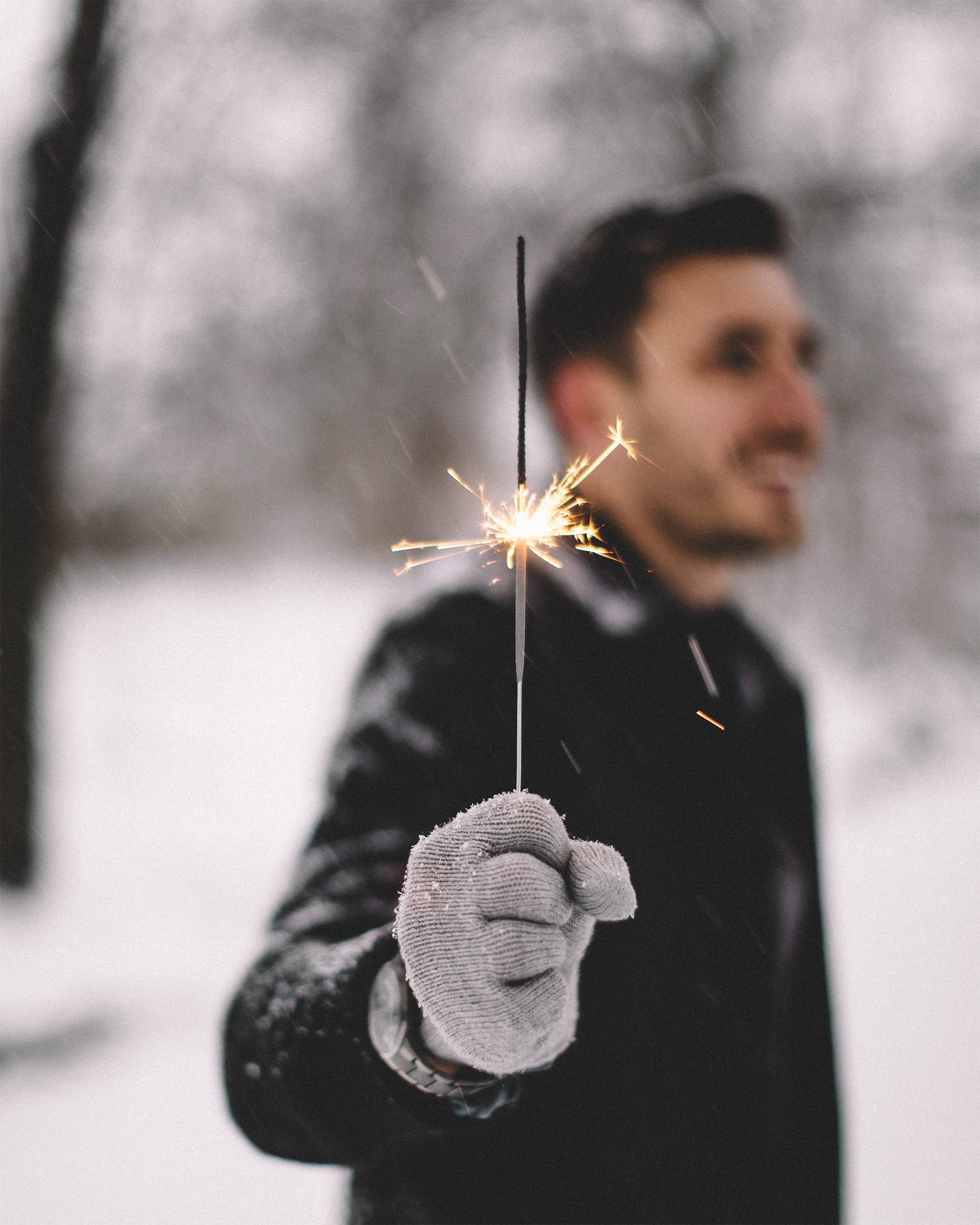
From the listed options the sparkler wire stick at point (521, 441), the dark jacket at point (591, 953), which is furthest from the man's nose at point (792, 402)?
the sparkler wire stick at point (521, 441)

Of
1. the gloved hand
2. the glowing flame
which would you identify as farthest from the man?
the glowing flame

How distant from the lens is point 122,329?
12.4 feet

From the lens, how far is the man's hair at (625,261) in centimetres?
133

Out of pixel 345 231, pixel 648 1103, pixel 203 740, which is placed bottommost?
pixel 648 1103

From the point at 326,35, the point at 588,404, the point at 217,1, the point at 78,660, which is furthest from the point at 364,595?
the point at 588,404

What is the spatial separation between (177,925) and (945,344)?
601 cm

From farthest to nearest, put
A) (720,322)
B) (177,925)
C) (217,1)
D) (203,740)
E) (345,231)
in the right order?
(203,740), (345,231), (177,925), (217,1), (720,322)

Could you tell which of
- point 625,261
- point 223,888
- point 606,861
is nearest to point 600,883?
point 606,861

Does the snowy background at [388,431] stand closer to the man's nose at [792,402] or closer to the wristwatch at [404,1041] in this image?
the man's nose at [792,402]

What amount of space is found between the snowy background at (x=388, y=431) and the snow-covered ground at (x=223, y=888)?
20 mm

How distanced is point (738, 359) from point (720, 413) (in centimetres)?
12

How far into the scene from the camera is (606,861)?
2.32 feet

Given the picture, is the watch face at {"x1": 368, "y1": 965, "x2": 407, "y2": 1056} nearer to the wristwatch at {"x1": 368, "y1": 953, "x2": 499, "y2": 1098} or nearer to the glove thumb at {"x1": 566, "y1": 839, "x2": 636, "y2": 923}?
the wristwatch at {"x1": 368, "y1": 953, "x2": 499, "y2": 1098}

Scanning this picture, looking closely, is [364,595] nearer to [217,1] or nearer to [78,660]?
[78,660]
